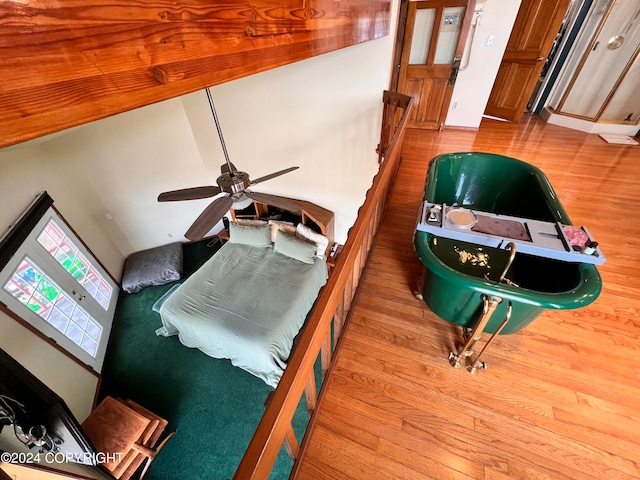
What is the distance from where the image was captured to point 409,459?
1.27 metres

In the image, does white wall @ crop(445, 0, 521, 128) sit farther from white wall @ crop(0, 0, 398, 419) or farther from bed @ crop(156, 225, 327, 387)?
bed @ crop(156, 225, 327, 387)

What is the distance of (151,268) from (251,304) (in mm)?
2335

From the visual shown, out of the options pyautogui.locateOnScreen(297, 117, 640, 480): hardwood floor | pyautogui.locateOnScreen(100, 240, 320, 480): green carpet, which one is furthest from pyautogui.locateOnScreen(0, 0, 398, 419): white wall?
pyautogui.locateOnScreen(297, 117, 640, 480): hardwood floor

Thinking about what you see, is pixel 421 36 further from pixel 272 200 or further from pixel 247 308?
pixel 247 308

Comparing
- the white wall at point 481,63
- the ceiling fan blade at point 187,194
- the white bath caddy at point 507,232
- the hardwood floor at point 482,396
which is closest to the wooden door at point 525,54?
the white wall at point 481,63

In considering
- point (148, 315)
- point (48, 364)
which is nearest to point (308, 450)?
point (48, 364)

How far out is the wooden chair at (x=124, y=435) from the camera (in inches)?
91.7

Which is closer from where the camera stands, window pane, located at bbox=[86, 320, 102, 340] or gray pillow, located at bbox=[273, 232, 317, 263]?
window pane, located at bbox=[86, 320, 102, 340]

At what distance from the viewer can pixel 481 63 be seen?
4.19m

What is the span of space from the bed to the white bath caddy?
2242mm

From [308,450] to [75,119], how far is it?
5.29 feet

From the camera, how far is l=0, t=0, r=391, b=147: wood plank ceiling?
0.48 meters

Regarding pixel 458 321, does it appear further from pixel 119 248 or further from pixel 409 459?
pixel 119 248
